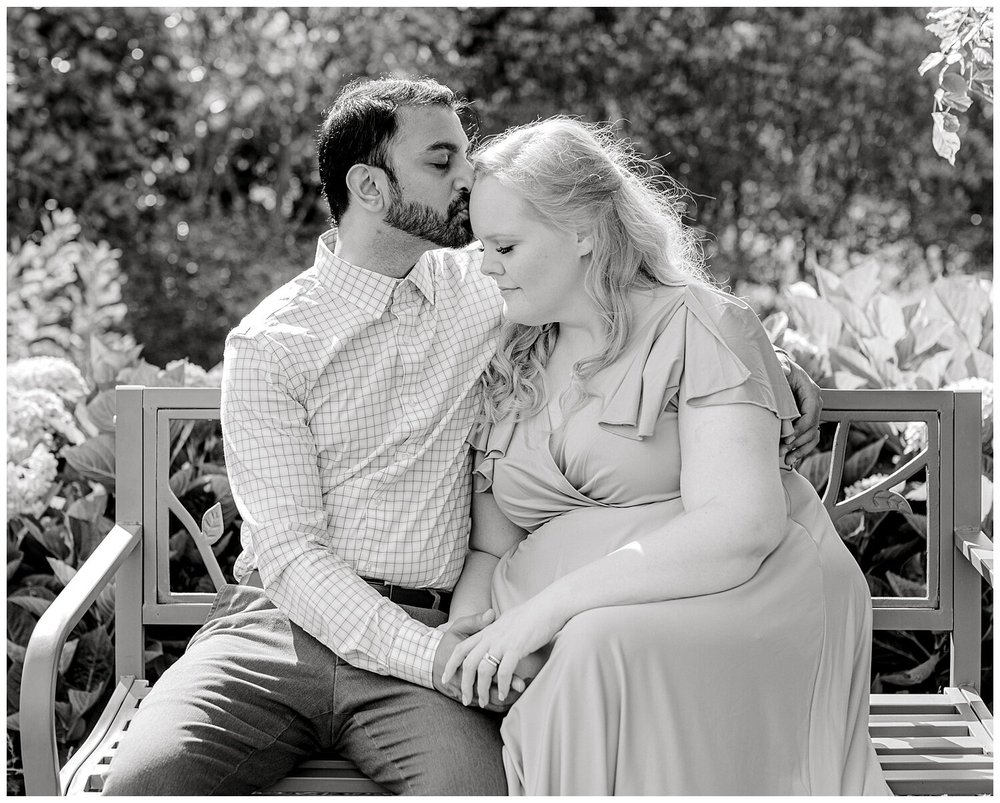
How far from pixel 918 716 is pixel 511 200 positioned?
1.49 meters

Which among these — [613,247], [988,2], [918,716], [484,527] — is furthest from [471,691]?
[988,2]

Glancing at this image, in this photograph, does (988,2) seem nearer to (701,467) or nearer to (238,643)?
(701,467)

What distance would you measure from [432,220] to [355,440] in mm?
505

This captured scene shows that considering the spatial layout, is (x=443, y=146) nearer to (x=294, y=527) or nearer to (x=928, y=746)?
(x=294, y=527)

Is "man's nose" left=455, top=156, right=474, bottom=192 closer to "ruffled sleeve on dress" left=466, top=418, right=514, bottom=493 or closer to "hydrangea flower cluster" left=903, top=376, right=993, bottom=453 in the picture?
"ruffled sleeve on dress" left=466, top=418, right=514, bottom=493

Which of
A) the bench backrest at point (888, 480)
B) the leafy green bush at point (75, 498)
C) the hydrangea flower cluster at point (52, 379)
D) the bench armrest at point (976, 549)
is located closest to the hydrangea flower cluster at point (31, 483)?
the leafy green bush at point (75, 498)

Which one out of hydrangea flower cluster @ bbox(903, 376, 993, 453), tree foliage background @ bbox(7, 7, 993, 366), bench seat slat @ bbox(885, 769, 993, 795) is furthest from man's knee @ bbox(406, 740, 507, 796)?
tree foliage background @ bbox(7, 7, 993, 366)

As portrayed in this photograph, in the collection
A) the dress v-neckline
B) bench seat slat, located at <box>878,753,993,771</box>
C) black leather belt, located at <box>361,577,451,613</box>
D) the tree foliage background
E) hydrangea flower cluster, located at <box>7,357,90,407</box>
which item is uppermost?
the tree foliage background

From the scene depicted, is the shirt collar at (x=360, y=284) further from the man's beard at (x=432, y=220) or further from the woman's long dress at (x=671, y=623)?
the woman's long dress at (x=671, y=623)

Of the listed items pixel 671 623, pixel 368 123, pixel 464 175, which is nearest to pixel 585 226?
pixel 464 175

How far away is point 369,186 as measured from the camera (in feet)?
8.52

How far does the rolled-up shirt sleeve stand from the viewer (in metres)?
2.32

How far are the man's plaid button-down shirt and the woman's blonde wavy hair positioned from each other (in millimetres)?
110

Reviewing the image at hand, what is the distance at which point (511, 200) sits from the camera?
2.39m
